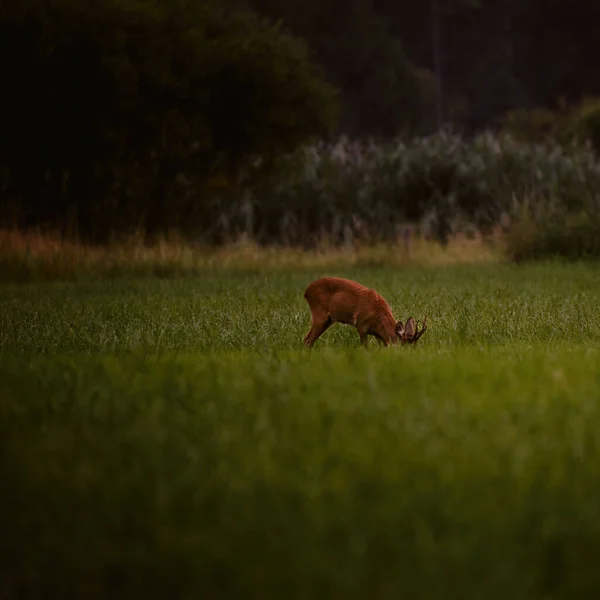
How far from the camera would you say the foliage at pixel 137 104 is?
62.6ft

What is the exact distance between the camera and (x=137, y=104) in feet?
66.5

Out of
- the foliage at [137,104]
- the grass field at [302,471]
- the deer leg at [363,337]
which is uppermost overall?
the foliage at [137,104]

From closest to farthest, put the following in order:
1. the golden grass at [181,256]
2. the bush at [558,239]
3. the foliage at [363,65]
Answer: the golden grass at [181,256] < the bush at [558,239] < the foliage at [363,65]

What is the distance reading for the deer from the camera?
24.6 ft

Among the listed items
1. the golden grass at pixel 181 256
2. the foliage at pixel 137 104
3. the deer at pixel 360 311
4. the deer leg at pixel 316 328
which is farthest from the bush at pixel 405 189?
the deer at pixel 360 311

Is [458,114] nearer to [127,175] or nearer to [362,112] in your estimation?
[362,112]

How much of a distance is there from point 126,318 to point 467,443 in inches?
251

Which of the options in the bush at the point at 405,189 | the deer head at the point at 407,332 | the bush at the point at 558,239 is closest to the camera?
the deer head at the point at 407,332

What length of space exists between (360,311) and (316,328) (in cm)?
53

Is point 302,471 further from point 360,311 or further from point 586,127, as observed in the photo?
point 586,127

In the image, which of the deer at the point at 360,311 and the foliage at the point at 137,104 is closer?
the deer at the point at 360,311

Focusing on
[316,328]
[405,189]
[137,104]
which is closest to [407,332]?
[316,328]

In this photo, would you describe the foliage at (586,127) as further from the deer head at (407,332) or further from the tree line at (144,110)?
the deer head at (407,332)

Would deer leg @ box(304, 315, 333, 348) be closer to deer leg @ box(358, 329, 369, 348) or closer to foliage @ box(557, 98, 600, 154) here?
deer leg @ box(358, 329, 369, 348)
